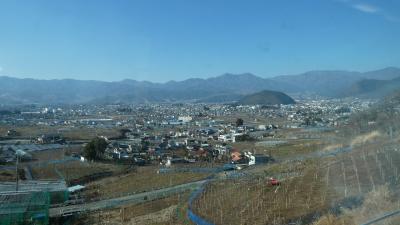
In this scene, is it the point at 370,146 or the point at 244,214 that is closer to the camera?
the point at 244,214

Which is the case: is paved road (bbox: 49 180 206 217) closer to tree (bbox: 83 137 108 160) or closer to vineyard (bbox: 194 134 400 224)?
vineyard (bbox: 194 134 400 224)

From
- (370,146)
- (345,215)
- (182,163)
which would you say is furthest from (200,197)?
(182,163)

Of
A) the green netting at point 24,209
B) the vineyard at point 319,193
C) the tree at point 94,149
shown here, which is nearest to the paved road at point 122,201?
the green netting at point 24,209

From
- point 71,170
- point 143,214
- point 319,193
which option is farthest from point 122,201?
point 71,170

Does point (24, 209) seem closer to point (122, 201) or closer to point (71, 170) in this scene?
point (122, 201)

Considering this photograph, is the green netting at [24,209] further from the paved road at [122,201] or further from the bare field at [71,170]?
the bare field at [71,170]

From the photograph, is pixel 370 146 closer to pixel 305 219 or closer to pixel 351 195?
pixel 351 195

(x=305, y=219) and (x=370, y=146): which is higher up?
(x=370, y=146)

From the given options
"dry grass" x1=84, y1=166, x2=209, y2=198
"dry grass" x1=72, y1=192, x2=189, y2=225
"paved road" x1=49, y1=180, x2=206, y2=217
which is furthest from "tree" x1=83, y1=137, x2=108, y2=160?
"dry grass" x1=72, y1=192, x2=189, y2=225
